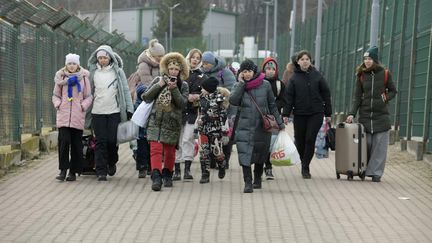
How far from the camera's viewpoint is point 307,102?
1380 centimetres

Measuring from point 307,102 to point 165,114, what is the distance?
236cm

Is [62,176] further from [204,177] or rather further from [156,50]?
[156,50]

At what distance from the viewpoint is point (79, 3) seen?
88.6m

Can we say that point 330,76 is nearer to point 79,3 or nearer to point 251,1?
point 79,3

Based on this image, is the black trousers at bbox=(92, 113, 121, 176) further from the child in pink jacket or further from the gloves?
the gloves

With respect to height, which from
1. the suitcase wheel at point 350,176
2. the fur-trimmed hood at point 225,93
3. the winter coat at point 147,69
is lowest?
the suitcase wheel at point 350,176

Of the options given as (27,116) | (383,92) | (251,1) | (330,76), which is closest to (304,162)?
(383,92)

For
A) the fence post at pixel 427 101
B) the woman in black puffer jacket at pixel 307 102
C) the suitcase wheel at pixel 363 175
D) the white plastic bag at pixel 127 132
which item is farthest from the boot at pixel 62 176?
the fence post at pixel 427 101

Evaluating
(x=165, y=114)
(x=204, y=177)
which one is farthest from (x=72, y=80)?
(x=204, y=177)

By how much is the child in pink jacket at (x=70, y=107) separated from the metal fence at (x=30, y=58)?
49.9 inches

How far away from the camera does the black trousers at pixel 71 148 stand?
12.9 m

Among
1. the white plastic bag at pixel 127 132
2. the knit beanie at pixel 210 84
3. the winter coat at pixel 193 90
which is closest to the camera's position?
the knit beanie at pixel 210 84

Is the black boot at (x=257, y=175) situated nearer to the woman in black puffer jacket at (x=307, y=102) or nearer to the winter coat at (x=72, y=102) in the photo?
the woman in black puffer jacket at (x=307, y=102)

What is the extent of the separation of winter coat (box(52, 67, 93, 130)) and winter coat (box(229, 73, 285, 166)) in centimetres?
197
